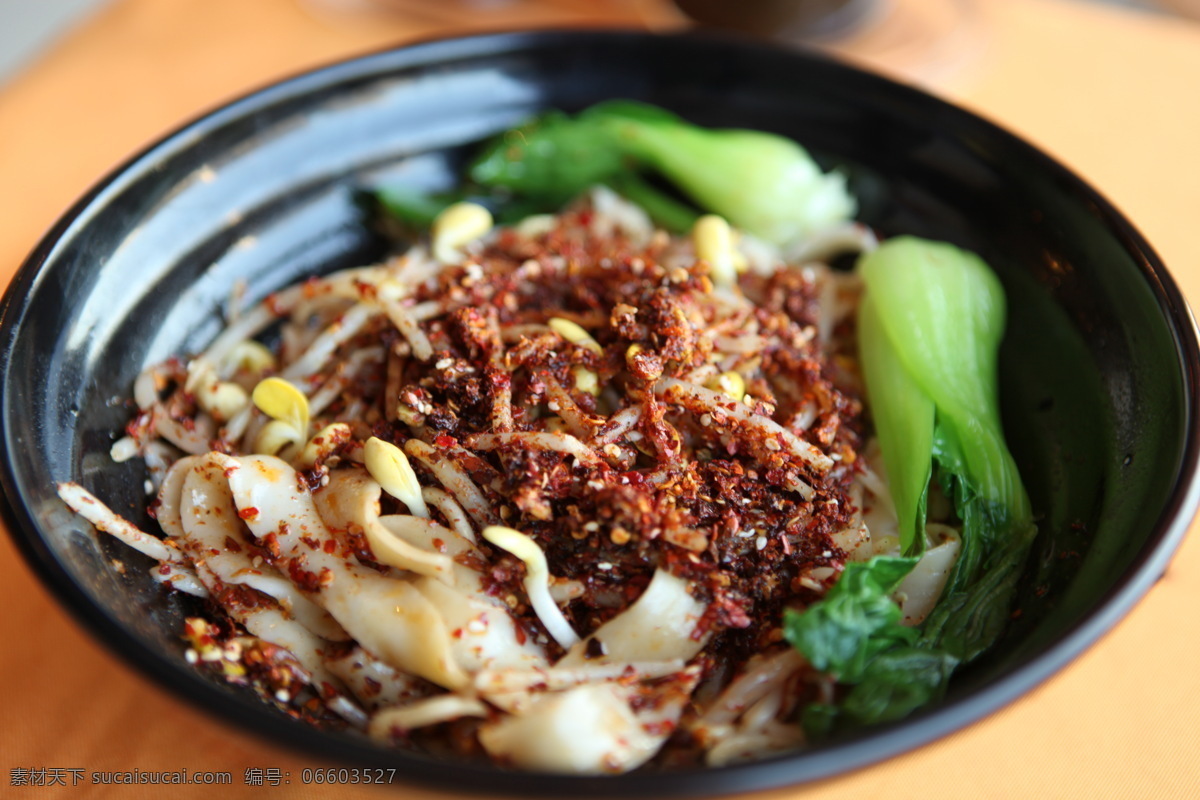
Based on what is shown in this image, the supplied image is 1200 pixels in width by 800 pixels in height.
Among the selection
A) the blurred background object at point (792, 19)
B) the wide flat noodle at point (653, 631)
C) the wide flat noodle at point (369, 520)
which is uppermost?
the blurred background object at point (792, 19)

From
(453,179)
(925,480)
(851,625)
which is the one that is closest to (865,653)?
(851,625)

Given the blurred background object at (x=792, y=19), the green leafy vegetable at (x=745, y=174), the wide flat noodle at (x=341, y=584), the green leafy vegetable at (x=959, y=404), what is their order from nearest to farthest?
the wide flat noodle at (x=341, y=584), the green leafy vegetable at (x=959, y=404), the green leafy vegetable at (x=745, y=174), the blurred background object at (x=792, y=19)

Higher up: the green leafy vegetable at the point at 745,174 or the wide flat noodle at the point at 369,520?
the green leafy vegetable at the point at 745,174

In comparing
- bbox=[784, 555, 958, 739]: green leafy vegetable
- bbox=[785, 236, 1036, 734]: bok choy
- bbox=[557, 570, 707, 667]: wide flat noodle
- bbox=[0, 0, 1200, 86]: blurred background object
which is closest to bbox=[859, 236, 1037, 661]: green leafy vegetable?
bbox=[785, 236, 1036, 734]: bok choy

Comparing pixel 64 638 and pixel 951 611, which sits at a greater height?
pixel 951 611

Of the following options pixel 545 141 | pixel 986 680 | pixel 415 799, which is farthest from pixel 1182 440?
pixel 545 141

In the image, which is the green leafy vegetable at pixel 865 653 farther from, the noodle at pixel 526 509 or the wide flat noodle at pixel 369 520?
the wide flat noodle at pixel 369 520

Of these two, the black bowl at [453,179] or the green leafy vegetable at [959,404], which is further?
the green leafy vegetable at [959,404]

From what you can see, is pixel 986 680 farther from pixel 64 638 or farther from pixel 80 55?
pixel 80 55

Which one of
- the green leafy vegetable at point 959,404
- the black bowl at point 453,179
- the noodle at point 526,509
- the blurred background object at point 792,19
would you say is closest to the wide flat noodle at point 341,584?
the noodle at point 526,509
